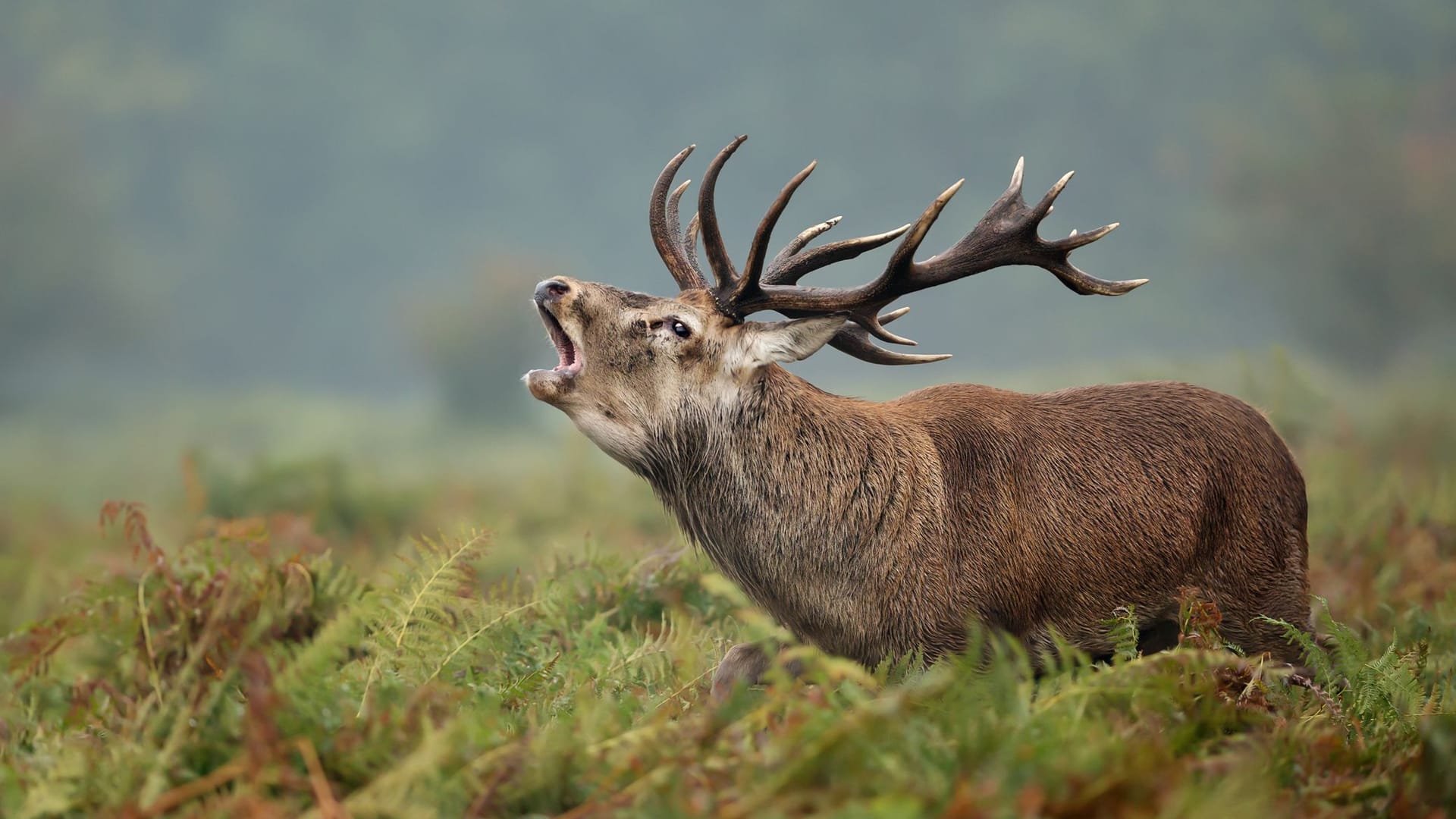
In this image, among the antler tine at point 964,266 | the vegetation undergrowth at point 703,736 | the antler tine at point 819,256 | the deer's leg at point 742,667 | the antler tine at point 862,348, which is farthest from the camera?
the antler tine at point 862,348

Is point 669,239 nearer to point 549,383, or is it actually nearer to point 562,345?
point 562,345

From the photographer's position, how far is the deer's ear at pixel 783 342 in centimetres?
450

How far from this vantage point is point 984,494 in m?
4.45

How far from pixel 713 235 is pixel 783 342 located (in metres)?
0.53

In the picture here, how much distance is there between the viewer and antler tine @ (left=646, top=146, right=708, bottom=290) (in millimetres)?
4992

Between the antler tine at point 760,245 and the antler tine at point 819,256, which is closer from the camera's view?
the antler tine at point 760,245

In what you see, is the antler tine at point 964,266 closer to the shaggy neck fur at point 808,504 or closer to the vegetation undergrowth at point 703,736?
the shaggy neck fur at point 808,504

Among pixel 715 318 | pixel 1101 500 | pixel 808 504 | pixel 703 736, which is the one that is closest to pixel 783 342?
pixel 715 318

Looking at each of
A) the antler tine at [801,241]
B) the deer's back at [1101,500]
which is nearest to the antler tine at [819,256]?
the antler tine at [801,241]

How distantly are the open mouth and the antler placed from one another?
62cm

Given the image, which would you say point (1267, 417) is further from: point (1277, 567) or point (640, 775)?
point (640, 775)

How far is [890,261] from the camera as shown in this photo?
451 cm

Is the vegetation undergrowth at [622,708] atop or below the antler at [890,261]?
below

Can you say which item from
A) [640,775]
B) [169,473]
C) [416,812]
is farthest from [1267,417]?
[169,473]
